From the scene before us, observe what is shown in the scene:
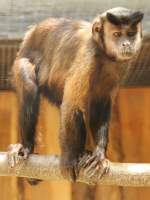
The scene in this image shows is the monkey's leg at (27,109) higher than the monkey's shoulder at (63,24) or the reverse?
the reverse

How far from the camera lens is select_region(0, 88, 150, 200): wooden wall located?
12.1 feet

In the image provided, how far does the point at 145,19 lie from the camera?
292 cm

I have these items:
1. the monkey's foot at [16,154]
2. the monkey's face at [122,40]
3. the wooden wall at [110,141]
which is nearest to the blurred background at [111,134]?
the wooden wall at [110,141]

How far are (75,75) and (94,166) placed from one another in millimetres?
371

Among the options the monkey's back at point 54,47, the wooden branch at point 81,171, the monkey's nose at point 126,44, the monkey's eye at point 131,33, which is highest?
the monkey's eye at point 131,33

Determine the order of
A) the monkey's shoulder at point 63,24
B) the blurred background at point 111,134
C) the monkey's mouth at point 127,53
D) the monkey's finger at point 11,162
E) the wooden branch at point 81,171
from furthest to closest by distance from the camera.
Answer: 1. the blurred background at point 111,134
2. the monkey's shoulder at point 63,24
3. the monkey's finger at point 11,162
4. the wooden branch at point 81,171
5. the monkey's mouth at point 127,53

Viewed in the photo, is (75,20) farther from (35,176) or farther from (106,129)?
(35,176)

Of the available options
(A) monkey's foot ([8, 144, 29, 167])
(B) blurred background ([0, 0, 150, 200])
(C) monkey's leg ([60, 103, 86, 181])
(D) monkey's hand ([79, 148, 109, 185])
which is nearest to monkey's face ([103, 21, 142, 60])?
(C) monkey's leg ([60, 103, 86, 181])

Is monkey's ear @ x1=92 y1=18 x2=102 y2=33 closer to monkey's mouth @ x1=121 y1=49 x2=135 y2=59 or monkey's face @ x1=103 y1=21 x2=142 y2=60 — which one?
monkey's face @ x1=103 y1=21 x2=142 y2=60

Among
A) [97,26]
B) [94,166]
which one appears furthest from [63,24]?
[94,166]

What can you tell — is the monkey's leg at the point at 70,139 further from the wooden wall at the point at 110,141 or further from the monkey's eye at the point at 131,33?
the wooden wall at the point at 110,141

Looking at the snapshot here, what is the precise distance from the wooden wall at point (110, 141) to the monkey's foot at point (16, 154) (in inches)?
38.9

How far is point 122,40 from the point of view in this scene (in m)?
2.42

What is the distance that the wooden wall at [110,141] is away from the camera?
3693mm
